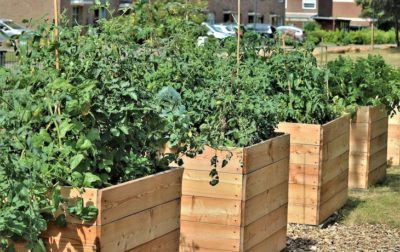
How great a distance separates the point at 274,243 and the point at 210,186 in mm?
878

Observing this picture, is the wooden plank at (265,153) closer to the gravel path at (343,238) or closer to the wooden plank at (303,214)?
the gravel path at (343,238)

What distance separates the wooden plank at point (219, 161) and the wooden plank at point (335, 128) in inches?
75.8

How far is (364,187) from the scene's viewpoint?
359 inches

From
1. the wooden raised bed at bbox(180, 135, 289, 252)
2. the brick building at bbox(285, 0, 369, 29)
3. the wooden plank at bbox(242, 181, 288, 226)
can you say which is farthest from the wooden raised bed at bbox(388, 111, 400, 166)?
the brick building at bbox(285, 0, 369, 29)

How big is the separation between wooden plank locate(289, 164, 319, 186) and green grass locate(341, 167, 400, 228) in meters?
0.72

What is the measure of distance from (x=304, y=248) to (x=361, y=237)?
0.70 metres

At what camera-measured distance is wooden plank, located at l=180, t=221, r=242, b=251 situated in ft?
18.0

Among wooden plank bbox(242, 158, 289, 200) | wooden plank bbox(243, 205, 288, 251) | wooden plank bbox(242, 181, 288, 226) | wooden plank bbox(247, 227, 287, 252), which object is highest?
wooden plank bbox(242, 158, 289, 200)

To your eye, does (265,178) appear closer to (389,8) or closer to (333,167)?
(333,167)

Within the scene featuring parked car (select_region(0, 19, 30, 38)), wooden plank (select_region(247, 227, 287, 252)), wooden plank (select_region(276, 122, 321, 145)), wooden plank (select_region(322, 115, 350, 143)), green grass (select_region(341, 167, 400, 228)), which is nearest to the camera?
parked car (select_region(0, 19, 30, 38))

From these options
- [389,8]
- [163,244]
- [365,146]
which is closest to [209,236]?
[163,244]

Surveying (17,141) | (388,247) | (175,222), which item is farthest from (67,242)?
(388,247)

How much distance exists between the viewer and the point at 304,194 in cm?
720

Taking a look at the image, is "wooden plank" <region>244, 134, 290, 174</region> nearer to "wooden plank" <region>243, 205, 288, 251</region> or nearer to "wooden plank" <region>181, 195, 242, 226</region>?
"wooden plank" <region>181, 195, 242, 226</region>
